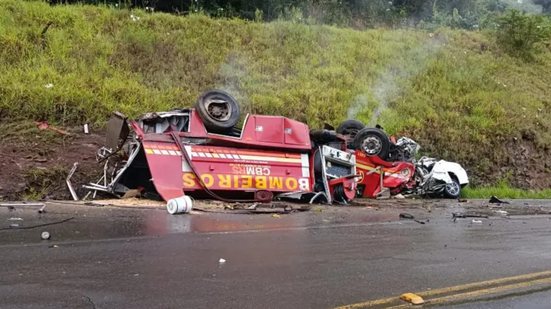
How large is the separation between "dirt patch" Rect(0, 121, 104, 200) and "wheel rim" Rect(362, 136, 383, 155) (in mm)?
6302

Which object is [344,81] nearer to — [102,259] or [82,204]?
[82,204]

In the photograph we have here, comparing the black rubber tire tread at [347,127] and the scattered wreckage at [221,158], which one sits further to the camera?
the black rubber tire tread at [347,127]

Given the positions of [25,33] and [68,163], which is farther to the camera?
[25,33]

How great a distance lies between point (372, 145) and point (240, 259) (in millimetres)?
8793

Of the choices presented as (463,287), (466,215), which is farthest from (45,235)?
(466,215)

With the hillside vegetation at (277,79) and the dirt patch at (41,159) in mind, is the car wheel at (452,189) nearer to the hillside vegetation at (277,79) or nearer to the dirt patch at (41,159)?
the hillside vegetation at (277,79)

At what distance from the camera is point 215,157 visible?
11.0 meters

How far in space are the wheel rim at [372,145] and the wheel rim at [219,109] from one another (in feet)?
13.1

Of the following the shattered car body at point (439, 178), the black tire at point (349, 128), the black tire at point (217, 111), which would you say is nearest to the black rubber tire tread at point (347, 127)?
the black tire at point (349, 128)

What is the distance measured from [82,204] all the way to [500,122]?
16.7m

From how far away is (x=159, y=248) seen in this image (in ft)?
20.4

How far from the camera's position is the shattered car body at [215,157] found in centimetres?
1062

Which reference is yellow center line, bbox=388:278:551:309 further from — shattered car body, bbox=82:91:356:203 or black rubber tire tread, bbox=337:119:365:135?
black rubber tire tread, bbox=337:119:365:135

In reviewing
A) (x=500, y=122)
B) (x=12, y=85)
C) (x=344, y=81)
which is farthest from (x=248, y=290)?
(x=500, y=122)
